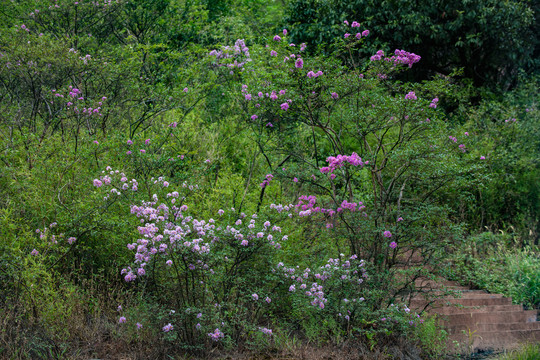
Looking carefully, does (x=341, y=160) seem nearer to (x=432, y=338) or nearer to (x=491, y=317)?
(x=432, y=338)

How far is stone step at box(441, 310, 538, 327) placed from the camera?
238 inches

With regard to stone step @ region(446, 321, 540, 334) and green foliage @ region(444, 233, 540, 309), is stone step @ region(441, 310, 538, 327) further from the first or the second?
green foliage @ region(444, 233, 540, 309)

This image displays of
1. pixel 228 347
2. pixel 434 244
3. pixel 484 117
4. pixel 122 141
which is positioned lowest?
pixel 484 117

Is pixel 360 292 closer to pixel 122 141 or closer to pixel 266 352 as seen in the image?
pixel 266 352

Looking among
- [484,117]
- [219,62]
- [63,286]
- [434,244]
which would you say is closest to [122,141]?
[63,286]

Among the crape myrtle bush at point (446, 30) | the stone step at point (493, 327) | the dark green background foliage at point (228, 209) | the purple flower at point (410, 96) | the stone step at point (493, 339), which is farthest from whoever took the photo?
the crape myrtle bush at point (446, 30)

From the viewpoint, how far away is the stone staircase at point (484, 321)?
229 inches

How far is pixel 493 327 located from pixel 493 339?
0.71 ft

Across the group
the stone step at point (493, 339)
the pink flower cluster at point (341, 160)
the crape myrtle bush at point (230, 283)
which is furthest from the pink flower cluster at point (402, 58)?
the stone step at point (493, 339)

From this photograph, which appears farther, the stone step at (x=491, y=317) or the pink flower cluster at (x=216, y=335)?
the stone step at (x=491, y=317)

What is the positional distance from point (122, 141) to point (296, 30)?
25.1 ft

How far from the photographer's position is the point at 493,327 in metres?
6.18

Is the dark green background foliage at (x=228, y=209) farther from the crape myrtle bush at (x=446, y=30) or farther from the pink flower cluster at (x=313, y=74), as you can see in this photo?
the crape myrtle bush at (x=446, y=30)

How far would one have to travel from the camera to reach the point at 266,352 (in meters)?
Result: 4.50
